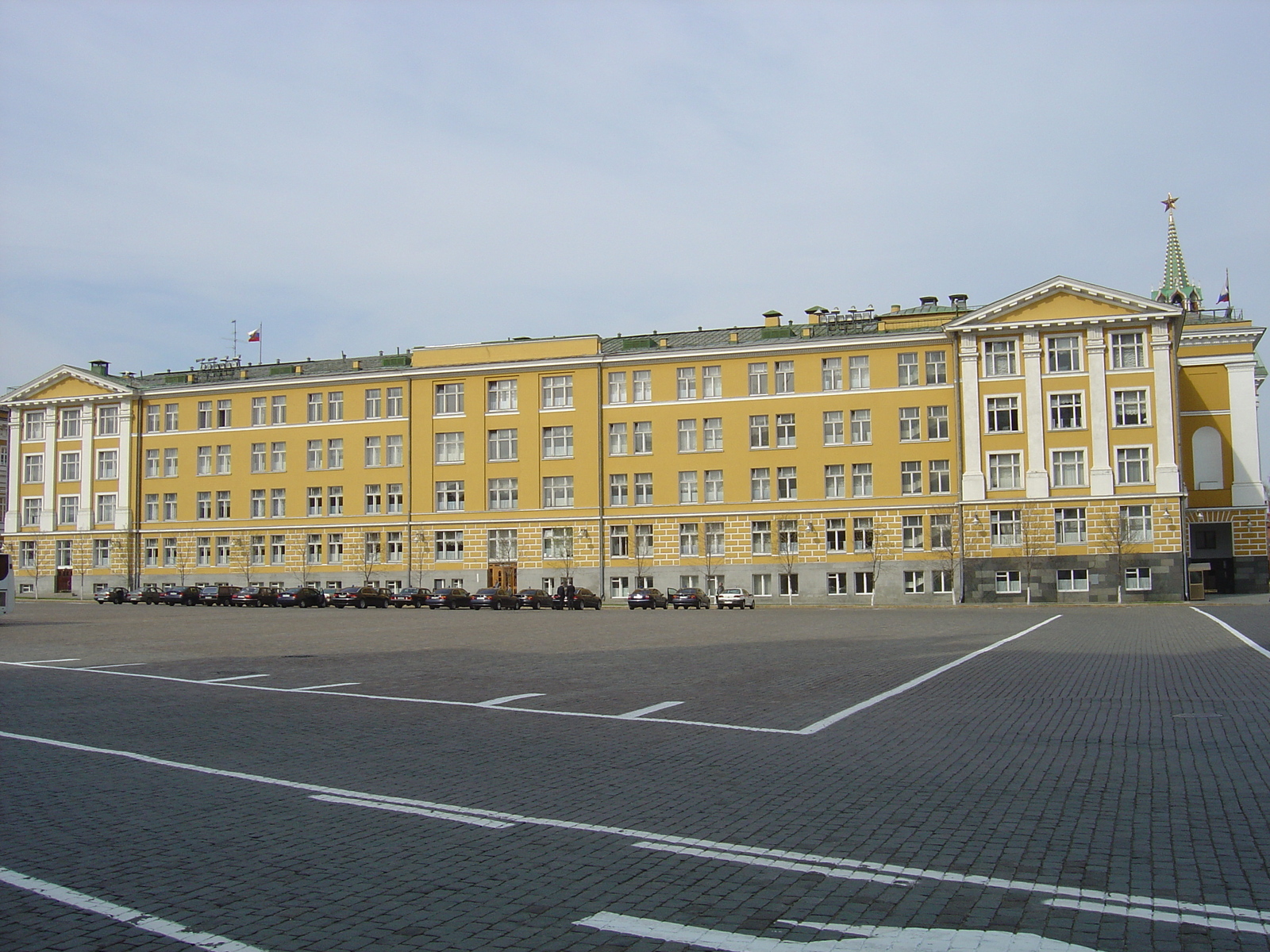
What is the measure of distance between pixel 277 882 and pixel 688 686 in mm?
11417

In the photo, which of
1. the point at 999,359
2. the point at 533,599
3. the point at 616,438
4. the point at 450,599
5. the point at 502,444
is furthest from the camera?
the point at 502,444

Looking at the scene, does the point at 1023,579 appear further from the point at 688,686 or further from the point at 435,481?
the point at 688,686

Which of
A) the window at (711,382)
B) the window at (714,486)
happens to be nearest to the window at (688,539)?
the window at (714,486)

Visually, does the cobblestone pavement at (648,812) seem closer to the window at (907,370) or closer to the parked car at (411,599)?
the parked car at (411,599)

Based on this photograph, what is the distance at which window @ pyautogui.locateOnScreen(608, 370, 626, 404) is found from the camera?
70.6 metres

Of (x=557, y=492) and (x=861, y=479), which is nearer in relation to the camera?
(x=861, y=479)

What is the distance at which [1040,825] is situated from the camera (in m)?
8.05

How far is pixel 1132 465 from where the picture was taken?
60156 millimetres

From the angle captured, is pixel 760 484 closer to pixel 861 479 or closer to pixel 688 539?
pixel 688 539

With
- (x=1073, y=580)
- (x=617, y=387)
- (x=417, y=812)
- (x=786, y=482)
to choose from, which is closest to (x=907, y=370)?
(x=786, y=482)

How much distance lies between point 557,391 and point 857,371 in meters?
19.4

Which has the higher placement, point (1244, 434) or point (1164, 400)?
point (1164, 400)

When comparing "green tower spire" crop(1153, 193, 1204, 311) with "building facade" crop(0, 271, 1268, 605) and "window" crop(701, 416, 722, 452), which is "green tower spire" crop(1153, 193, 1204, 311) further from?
"window" crop(701, 416, 722, 452)

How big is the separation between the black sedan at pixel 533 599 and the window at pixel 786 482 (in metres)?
15.7
